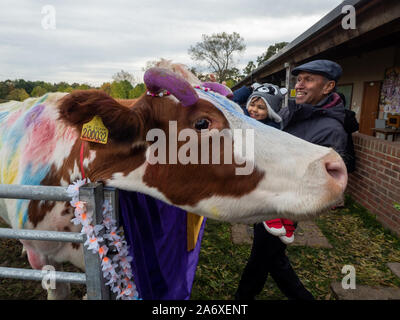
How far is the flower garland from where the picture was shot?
1250mm

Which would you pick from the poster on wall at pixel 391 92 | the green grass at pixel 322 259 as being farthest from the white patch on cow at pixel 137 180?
the poster on wall at pixel 391 92

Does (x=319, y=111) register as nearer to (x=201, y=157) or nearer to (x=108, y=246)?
(x=201, y=157)

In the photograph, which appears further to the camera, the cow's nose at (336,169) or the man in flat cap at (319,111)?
the man in flat cap at (319,111)

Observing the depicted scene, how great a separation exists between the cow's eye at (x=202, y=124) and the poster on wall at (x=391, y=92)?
28.8ft

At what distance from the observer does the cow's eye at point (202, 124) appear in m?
1.45

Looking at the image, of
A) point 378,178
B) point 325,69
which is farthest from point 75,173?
point 378,178

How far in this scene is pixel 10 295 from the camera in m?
2.87

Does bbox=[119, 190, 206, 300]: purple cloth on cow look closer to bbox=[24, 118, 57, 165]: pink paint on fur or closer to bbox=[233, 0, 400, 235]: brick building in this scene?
bbox=[24, 118, 57, 165]: pink paint on fur

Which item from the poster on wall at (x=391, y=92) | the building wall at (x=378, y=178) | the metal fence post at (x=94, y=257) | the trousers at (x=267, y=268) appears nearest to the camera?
the metal fence post at (x=94, y=257)

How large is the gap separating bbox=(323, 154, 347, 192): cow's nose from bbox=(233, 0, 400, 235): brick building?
2.89 m

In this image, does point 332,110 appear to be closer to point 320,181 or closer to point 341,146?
point 341,146

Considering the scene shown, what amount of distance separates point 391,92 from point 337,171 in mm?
8954

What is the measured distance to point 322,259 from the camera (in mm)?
3527

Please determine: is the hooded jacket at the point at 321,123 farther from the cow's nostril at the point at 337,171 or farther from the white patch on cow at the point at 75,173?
the white patch on cow at the point at 75,173
